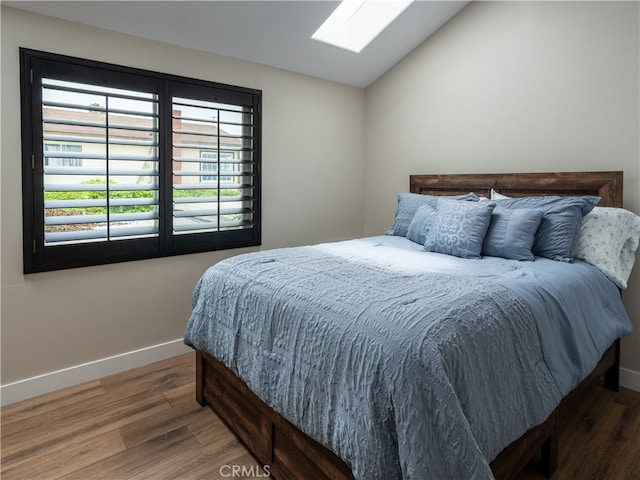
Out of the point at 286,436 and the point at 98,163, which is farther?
the point at 98,163

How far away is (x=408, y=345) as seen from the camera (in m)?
1.21

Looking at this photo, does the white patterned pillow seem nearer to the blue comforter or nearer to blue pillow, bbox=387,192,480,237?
the blue comforter

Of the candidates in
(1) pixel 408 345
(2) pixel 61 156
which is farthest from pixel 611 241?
(2) pixel 61 156

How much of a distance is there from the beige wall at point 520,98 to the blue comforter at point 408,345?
0.94 metres

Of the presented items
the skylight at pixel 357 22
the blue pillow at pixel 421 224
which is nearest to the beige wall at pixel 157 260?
the skylight at pixel 357 22

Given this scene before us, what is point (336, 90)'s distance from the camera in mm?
3803

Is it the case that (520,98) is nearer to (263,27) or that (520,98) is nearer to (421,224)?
(421,224)

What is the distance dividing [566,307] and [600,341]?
36cm

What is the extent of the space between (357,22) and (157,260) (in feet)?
8.00

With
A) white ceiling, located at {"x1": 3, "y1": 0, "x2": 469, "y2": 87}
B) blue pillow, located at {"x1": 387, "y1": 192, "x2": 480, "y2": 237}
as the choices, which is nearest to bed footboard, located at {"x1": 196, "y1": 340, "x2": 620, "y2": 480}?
blue pillow, located at {"x1": 387, "y1": 192, "x2": 480, "y2": 237}

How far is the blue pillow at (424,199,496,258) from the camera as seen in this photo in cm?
239

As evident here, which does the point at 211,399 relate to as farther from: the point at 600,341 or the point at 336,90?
the point at 336,90

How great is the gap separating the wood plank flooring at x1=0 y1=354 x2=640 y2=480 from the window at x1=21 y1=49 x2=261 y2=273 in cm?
82

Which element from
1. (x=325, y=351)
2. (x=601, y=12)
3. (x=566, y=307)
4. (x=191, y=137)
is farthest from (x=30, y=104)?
(x=601, y=12)
